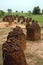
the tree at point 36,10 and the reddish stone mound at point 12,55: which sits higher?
the reddish stone mound at point 12,55

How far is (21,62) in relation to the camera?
8805mm

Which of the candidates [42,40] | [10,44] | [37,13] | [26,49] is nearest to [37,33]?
[42,40]

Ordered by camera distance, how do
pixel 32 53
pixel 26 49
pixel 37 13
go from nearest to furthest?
pixel 32 53 → pixel 26 49 → pixel 37 13

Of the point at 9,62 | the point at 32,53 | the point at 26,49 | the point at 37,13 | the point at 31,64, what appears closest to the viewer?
the point at 9,62

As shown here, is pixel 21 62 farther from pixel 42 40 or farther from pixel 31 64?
pixel 42 40

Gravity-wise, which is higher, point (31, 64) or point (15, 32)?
point (15, 32)

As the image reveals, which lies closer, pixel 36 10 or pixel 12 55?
pixel 12 55

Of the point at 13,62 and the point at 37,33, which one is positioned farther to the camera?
the point at 37,33

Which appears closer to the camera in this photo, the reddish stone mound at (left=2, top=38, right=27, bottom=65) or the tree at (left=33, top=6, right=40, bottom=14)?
the reddish stone mound at (left=2, top=38, right=27, bottom=65)

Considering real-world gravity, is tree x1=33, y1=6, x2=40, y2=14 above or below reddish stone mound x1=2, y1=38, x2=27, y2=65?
below

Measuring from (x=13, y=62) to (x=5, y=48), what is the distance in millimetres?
720

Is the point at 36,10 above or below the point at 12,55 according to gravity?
below

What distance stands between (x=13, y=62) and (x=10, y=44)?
90cm

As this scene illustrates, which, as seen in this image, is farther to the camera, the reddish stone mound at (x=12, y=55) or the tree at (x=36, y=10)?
the tree at (x=36, y=10)
